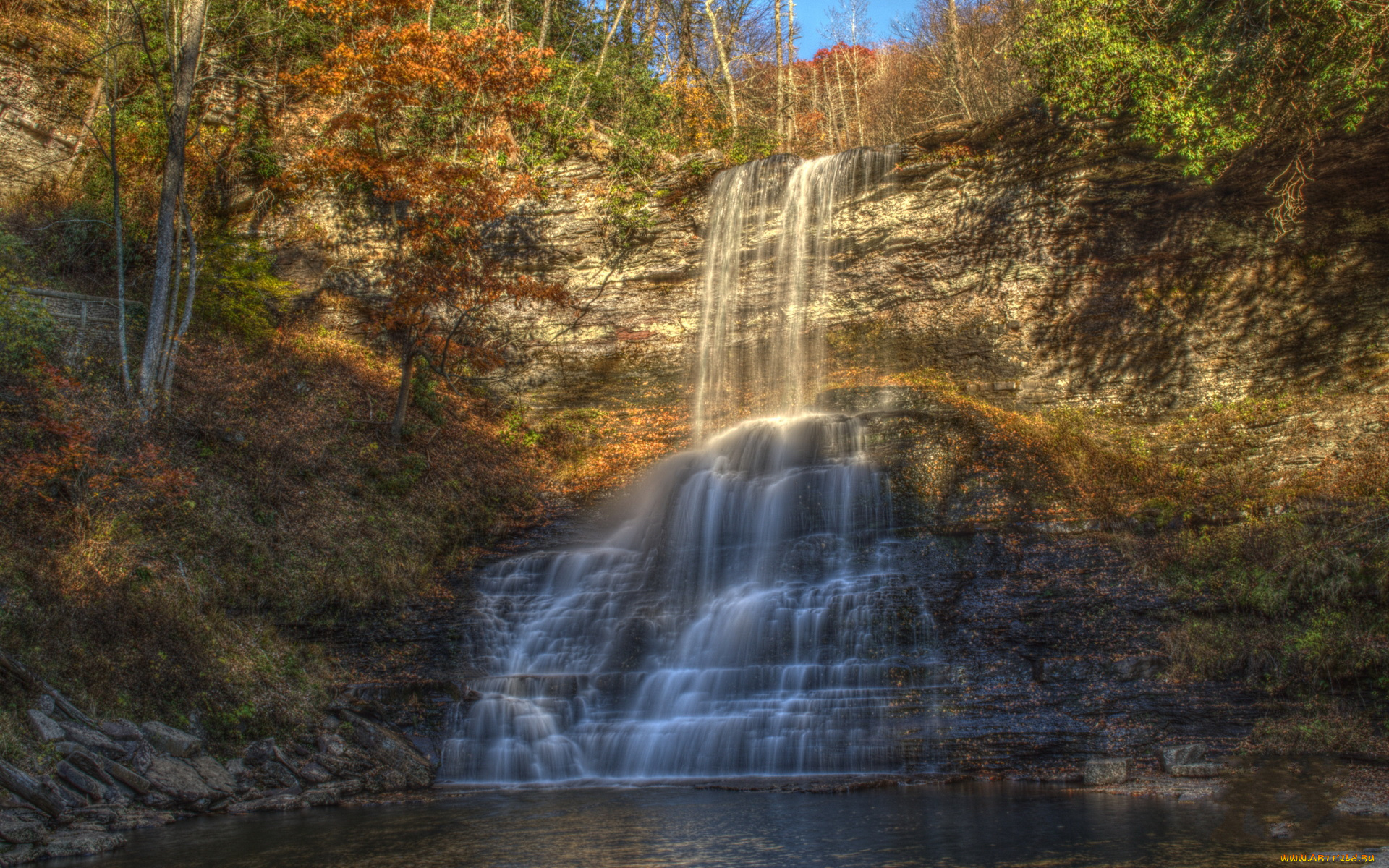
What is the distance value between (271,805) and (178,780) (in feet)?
3.10

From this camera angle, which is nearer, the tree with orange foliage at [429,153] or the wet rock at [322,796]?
the wet rock at [322,796]

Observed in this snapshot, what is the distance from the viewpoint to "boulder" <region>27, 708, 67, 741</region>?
298 inches

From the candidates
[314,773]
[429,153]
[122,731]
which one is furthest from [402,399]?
[122,731]

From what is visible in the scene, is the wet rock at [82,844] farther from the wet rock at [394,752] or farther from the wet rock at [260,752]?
the wet rock at [394,752]

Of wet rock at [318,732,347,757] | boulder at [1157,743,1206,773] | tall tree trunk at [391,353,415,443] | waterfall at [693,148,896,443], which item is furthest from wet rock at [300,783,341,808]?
waterfall at [693,148,896,443]

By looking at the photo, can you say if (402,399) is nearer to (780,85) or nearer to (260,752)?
(260,752)

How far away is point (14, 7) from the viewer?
1938 cm

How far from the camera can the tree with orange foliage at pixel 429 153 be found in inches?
640

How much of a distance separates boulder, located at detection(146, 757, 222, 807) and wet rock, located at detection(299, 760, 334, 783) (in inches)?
38.1

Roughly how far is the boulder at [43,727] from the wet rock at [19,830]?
108 cm

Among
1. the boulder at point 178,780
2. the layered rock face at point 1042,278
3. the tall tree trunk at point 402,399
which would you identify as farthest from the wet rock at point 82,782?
the layered rock face at point 1042,278

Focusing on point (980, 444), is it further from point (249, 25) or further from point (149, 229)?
point (249, 25)

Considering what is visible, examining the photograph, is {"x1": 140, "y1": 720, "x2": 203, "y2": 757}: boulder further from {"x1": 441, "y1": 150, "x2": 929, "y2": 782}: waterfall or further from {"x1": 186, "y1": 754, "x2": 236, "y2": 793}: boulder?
{"x1": 441, "y1": 150, "x2": 929, "y2": 782}: waterfall

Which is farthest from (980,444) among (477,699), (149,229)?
(149,229)
